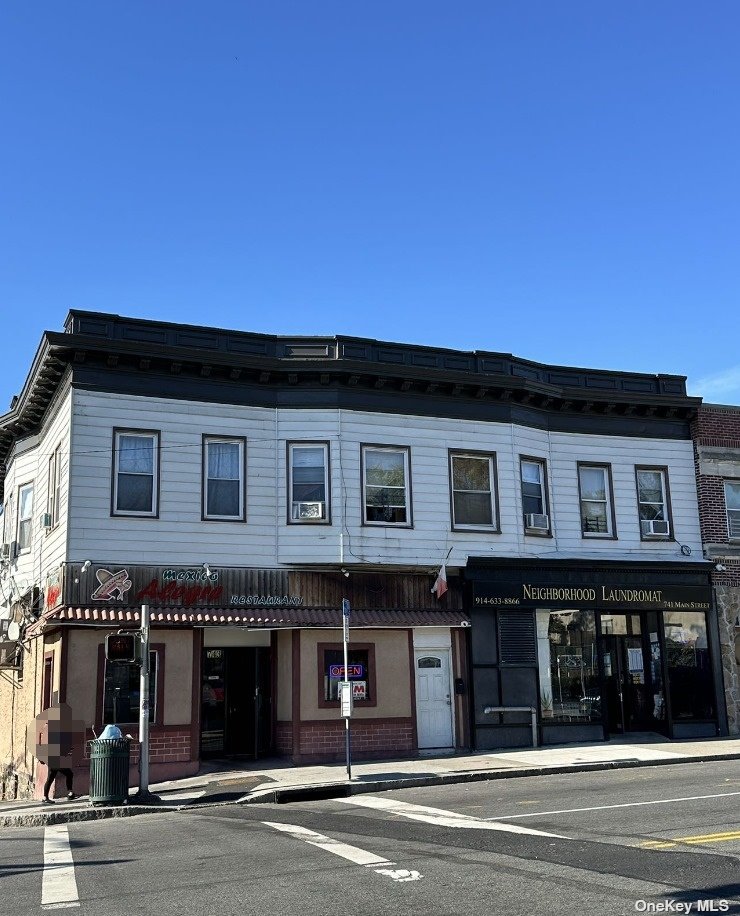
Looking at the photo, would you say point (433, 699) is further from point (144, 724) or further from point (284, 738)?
point (144, 724)

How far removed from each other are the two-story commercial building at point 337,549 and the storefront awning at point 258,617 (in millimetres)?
55

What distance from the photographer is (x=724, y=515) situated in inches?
960

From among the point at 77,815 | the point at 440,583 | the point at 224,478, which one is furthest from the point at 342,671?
the point at 77,815

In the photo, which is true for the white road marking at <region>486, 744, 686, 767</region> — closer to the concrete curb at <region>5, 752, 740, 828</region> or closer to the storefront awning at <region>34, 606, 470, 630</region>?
the concrete curb at <region>5, 752, 740, 828</region>

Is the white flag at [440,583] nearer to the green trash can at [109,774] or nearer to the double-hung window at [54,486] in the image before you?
the green trash can at [109,774]

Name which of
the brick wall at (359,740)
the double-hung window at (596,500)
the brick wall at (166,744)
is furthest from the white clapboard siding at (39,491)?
the double-hung window at (596,500)

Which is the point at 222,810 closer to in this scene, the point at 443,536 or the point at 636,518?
the point at 443,536

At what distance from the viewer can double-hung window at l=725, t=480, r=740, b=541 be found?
80.4ft

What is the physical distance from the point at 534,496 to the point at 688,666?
5615mm

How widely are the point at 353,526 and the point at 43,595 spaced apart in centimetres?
675

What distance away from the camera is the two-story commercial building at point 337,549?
19.2 metres

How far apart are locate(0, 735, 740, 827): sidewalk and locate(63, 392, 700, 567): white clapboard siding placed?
4.17 meters

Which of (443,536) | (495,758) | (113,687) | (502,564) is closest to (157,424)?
(113,687)

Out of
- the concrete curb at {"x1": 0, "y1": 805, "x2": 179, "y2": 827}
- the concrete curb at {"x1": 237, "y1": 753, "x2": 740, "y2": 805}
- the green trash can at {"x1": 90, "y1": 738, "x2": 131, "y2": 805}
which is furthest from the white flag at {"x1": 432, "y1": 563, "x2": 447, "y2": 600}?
the green trash can at {"x1": 90, "y1": 738, "x2": 131, "y2": 805}
